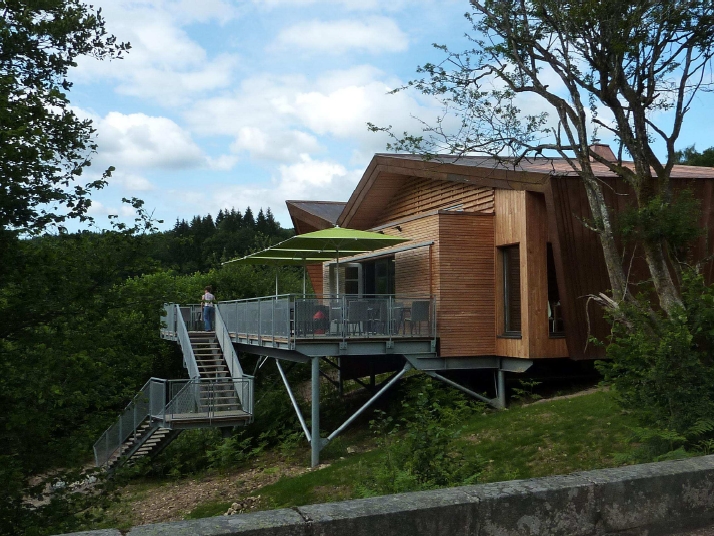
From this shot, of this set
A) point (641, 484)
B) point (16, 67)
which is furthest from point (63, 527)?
point (641, 484)

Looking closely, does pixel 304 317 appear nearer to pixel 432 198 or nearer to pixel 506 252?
pixel 506 252

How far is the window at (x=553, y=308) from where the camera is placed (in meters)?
15.7

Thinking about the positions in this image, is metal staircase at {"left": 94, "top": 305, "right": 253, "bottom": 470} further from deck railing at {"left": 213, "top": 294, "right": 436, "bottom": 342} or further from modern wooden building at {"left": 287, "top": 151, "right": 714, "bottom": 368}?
modern wooden building at {"left": 287, "top": 151, "right": 714, "bottom": 368}

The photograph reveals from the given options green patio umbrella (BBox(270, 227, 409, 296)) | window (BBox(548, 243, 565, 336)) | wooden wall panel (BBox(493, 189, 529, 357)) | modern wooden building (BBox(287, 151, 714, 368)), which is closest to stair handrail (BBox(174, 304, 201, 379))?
green patio umbrella (BBox(270, 227, 409, 296))

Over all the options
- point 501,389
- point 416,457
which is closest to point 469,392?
point 501,389

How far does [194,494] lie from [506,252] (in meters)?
8.37

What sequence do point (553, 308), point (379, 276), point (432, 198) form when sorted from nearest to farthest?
point (553, 308)
point (432, 198)
point (379, 276)

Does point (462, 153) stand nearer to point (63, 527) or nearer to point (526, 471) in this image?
point (526, 471)

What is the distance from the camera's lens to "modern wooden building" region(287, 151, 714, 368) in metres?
14.8

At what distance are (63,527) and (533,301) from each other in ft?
32.3

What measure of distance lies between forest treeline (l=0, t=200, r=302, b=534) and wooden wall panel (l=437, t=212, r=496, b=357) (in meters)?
7.83

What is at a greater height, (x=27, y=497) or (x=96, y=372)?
(x=96, y=372)

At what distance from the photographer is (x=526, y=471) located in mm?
11211

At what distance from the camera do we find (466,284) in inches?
668
